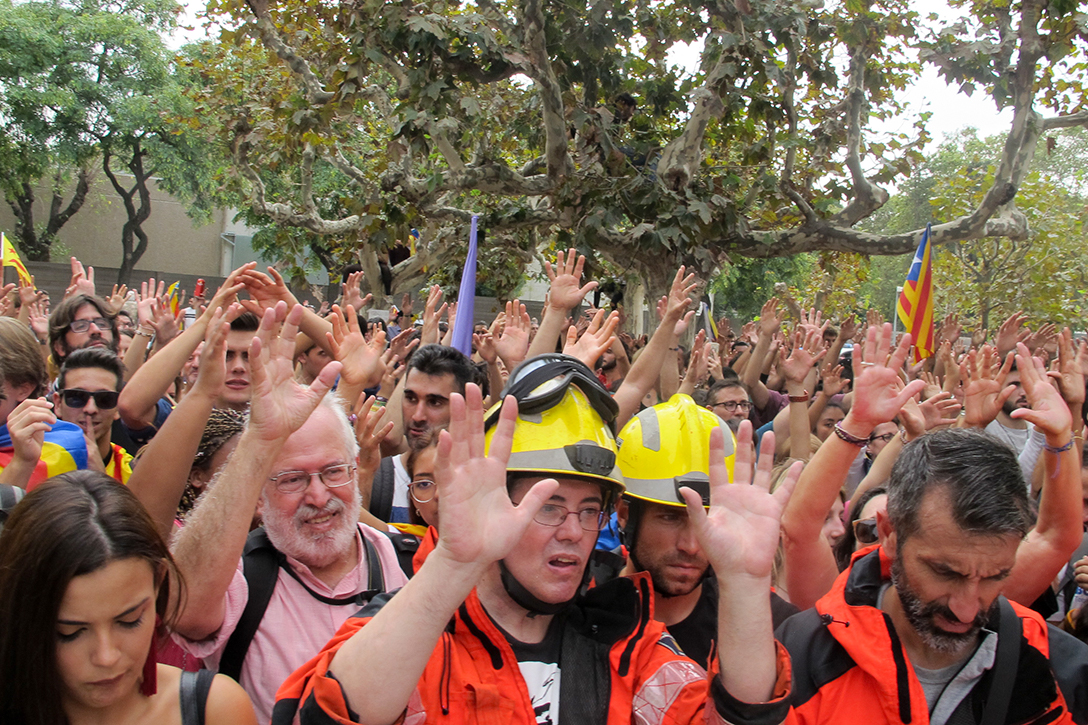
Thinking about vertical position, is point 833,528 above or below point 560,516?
below

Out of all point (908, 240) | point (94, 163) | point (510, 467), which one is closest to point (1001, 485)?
point (510, 467)

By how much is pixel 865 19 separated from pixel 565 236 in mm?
3626

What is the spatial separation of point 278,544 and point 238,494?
1.24ft

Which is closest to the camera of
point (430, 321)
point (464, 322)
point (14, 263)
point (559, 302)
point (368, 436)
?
point (368, 436)

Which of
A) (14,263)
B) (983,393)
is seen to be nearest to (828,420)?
(983,393)

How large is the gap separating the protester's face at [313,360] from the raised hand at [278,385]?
8.36 feet

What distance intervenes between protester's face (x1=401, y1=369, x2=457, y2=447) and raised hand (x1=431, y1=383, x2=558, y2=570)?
2.36m

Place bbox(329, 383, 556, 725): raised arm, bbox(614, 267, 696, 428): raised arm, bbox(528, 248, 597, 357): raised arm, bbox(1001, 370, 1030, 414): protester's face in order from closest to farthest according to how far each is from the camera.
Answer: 1. bbox(329, 383, 556, 725): raised arm
2. bbox(614, 267, 696, 428): raised arm
3. bbox(528, 248, 597, 357): raised arm
4. bbox(1001, 370, 1030, 414): protester's face

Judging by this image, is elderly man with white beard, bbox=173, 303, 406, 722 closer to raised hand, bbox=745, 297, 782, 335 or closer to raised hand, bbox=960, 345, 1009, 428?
raised hand, bbox=960, 345, 1009, 428

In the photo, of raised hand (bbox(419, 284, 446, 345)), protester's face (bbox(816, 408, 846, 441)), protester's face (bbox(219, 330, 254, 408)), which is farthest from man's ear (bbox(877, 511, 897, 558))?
raised hand (bbox(419, 284, 446, 345))

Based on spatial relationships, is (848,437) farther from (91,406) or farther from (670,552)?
(91,406)

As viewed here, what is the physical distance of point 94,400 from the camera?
375 cm

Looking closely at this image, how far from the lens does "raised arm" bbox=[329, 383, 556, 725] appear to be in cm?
161

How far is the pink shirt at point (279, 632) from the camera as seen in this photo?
2164 millimetres
